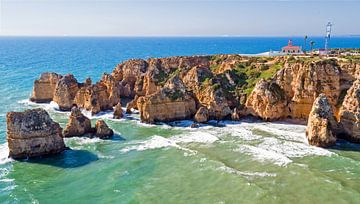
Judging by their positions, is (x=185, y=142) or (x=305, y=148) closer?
(x=305, y=148)

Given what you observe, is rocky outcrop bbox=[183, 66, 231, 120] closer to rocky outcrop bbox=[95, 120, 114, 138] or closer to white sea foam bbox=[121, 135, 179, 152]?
white sea foam bbox=[121, 135, 179, 152]

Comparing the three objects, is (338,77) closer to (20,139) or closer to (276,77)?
(276,77)

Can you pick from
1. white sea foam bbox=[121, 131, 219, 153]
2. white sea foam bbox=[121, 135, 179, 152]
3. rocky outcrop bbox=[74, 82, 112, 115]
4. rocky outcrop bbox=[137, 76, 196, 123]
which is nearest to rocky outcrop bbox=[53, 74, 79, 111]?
rocky outcrop bbox=[74, 82, 112, 115]

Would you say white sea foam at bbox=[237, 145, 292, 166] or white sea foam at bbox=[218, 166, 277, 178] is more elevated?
white sea foam at bbox=[237, 145, 292, 166]

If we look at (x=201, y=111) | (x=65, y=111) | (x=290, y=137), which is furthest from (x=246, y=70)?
(x=65, y=111)

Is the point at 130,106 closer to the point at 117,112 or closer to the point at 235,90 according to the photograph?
the point at 117,112

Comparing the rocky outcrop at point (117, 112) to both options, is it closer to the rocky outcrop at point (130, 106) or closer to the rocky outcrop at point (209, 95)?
the rocky outcrop at point (130, 106)

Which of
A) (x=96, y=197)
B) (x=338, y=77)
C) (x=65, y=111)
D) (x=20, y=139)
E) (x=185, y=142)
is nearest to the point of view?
(x=96, y=197)
